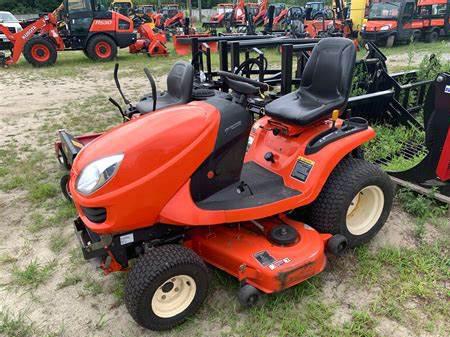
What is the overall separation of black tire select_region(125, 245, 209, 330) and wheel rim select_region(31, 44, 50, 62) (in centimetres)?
1027

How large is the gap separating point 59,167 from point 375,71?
364 cm

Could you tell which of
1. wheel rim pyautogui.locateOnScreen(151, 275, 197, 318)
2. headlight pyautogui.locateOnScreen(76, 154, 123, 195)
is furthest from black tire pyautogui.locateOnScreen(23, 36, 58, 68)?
wheel rim pyautogui.locateOnScreen(151, 275, 197, 318)

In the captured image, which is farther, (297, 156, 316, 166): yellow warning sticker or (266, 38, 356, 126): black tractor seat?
(266, 38, 356, 126): black tractor seat

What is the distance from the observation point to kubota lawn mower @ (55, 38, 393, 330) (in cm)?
196

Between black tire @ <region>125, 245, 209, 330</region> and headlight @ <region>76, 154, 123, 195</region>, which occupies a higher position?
headlight @ <region>76, 154, 123, 195</region>

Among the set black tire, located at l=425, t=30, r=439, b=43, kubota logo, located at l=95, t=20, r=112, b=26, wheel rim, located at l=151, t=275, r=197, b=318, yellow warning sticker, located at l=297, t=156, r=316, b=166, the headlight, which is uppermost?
the headlight

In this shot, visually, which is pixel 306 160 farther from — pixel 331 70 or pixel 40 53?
pixel 40 53

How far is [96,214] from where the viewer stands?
6.40 ft

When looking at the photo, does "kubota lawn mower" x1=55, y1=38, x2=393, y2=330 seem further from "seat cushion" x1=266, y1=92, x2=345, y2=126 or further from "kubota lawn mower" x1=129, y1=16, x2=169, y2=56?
"kubota lawn mower" x1=129, y1=16, x2=169, y2=56

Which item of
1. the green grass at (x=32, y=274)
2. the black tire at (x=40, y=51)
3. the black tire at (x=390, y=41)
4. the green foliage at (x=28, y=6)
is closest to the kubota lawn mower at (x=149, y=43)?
the black tire at (x=40, y=51)

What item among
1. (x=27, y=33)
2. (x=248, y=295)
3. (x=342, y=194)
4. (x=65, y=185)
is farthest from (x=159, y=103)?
(x=27, y=33)

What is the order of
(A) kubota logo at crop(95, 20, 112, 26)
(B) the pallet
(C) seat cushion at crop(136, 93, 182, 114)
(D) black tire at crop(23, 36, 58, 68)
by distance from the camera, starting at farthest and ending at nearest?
(A) kubota logo at crop(95, 20, 112, 26) < (D) black tire at crop(23, 36, 58, 68) < (C) seat cushion at crop(136, 93, 182, 114) < (B) the pallet

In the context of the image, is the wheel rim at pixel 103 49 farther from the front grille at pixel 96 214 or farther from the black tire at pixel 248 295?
the black tire at pixel 248 295

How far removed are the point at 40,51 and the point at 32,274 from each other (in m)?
9.71
